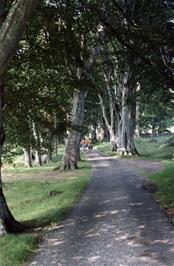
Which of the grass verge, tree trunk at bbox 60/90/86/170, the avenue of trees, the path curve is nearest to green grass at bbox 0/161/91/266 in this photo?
the path curve

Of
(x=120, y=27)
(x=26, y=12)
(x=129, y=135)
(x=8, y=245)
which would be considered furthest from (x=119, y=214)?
(x=129, y=135)

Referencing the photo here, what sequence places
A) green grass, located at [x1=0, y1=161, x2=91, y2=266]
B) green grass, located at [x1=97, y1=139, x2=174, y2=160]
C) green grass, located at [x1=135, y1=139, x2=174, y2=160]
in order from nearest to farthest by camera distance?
green grass, located at [x1=0, y1=161, x2=91, y2=266]
green grass, located at [x1=135, y1=139, x2=174, y2=160]
green grass, located at [x1=97, y1=139, x2=174, y2=160]

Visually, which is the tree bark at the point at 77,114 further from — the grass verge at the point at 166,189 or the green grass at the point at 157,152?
the grass verge at the point at 166,189

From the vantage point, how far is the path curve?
7.73 metres

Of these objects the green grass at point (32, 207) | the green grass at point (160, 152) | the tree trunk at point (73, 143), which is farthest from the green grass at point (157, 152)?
the green grass at point (32, 207)

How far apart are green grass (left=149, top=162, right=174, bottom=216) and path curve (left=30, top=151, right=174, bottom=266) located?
357 mm

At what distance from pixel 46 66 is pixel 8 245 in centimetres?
578

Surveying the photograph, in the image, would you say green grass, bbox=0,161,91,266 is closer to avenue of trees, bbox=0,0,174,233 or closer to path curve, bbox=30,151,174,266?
path curve, bbox=30,151,174,266

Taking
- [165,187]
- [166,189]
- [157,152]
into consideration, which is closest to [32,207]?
[166,189]

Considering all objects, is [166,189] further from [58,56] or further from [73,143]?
[73,143]

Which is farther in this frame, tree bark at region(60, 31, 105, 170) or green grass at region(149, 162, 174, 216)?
tree bark at region(60, 31, 105, 170)

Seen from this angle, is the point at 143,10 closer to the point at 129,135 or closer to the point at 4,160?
the point at 4,160

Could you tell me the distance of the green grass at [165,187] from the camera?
515 inches

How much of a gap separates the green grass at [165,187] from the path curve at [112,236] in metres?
0.36
